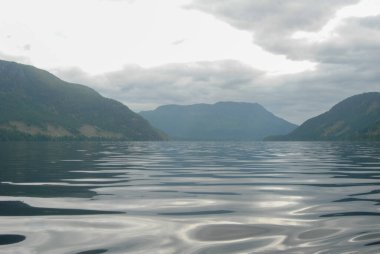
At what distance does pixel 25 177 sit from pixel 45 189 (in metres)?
8.76

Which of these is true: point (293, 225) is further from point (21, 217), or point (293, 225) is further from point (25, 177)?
point (25, 177)

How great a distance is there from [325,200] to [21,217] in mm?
15052

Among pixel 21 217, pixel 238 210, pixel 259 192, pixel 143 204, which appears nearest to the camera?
pixel 21 217

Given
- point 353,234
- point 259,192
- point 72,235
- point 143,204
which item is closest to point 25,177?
point 143,204

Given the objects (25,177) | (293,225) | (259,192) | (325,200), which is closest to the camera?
(293,225)

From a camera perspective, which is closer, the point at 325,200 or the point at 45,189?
the point at 325,200

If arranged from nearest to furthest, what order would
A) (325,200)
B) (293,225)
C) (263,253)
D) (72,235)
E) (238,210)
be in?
1. (263,253)
2. (72,235)
3. (293,225)
4. (238,210)
5. (325,200)

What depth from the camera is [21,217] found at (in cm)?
1689

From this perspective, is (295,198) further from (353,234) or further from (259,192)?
(353,234)

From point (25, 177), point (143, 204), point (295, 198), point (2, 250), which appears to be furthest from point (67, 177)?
point (2, 250)

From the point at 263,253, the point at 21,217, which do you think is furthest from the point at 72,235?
the point at 263,253

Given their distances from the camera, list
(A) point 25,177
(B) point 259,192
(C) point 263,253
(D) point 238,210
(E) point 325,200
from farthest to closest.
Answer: (A) point 25,177
(B) point 259,192
(E) point 325,200
(D) point 238,210
(C) point 263,253

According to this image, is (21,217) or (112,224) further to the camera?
(21,217)

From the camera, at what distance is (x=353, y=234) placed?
553 inches
